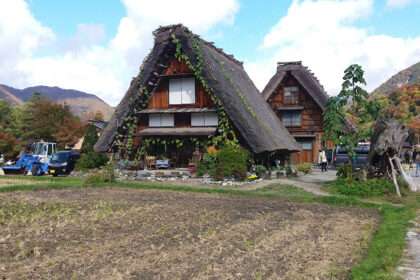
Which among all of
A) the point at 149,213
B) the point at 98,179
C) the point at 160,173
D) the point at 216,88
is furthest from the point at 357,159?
the point at 149,213

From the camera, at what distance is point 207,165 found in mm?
17875

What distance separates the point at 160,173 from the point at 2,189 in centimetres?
711

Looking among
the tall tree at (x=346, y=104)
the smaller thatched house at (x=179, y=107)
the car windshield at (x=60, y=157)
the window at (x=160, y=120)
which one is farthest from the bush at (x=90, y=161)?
the tall tree at (x=346, y=104)

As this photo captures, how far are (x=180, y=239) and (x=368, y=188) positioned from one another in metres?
8.39

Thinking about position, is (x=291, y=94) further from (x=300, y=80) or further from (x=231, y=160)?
(x=231, y=160)

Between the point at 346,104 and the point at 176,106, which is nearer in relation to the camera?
the point at 346,104

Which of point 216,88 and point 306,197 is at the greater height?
point 216,88

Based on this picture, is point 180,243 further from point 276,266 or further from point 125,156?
point 125,156

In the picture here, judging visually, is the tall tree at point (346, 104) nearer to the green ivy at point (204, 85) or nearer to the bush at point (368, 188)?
the bush at point (368, 188)

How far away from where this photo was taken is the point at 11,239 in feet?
22.5

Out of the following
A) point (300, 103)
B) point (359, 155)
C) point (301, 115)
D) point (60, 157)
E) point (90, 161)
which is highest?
point (300, 103)

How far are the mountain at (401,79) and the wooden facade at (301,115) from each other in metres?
104

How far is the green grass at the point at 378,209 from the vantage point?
4.93 m

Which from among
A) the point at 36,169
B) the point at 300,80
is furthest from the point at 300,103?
the point at 36,169
